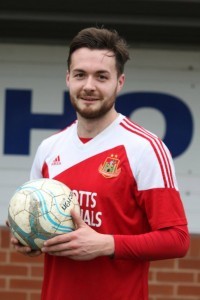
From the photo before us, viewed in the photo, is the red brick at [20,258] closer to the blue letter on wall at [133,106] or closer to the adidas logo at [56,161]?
the blue letter on wall at [133,106]

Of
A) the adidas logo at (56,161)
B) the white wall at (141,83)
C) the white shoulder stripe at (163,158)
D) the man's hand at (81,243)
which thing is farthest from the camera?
the white wall at (141,83)

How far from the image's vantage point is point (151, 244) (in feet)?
9.57

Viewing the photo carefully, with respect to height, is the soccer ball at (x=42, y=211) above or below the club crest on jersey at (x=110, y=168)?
below

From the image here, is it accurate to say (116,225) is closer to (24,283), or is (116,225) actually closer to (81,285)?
(81,285)

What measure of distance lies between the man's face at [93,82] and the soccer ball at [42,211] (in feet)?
1.16

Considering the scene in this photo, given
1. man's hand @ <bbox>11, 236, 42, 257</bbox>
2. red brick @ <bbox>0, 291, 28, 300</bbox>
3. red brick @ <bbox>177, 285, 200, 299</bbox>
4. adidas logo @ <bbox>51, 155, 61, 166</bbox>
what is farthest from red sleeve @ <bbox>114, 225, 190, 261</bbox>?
red brick @ <bbox>0, 291, 28, 300</bbox>

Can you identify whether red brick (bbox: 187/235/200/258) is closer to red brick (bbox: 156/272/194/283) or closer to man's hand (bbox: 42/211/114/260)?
red brick (bbox: 156/272/194/283)

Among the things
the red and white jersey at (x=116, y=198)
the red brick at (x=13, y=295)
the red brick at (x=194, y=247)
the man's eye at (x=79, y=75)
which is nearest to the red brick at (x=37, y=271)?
the red brick at (x=13, y=295)

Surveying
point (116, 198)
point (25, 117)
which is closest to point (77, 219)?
point (116, 198)

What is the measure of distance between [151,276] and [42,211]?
2.54m

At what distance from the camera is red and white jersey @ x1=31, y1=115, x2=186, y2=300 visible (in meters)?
2.96

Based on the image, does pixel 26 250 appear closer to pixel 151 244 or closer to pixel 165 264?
pixel 151 244

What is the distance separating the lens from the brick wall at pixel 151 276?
5.28m

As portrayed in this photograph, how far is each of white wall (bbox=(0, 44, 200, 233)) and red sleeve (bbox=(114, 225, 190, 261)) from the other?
7.61ft
